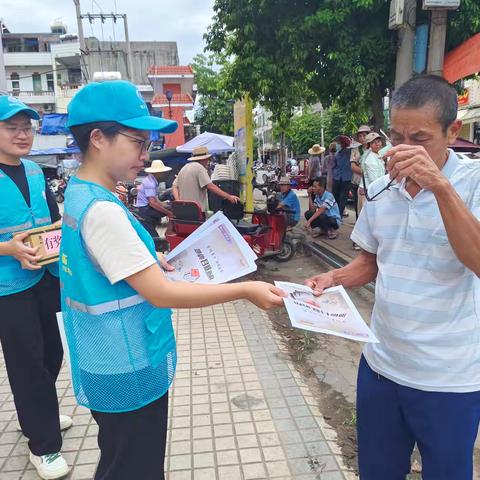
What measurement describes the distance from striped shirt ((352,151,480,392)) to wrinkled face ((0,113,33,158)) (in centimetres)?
182

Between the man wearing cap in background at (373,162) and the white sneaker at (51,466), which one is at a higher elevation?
the man wearing cap in background at (373,162)

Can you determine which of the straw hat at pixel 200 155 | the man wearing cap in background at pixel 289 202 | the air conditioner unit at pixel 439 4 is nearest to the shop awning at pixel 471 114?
the man wearing cap in background at pixel 289 202

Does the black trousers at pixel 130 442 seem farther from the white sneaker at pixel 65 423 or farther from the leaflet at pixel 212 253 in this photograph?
the white sneaker at pixel 65 423

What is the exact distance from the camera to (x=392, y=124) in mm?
1442

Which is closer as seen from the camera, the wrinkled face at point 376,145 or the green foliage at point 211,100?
the wrinkled face at point 376,145

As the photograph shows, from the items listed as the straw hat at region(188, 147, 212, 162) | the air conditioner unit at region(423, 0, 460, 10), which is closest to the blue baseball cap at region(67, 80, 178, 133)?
the air conditioner unit at region(423, 0, 460, 10)

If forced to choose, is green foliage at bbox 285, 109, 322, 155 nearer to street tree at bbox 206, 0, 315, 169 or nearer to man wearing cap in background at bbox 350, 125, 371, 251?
man wearing cap in background at bbox 350, 125, 371, 251

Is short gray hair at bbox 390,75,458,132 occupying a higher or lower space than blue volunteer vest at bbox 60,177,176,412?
higher

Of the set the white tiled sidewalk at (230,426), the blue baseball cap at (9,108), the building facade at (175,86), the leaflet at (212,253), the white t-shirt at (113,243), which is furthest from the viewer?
the building facade at (175,86)

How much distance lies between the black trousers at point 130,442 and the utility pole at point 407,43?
4.96m

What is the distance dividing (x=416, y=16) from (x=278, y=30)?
206 centimetres

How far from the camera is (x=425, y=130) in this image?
1354mm

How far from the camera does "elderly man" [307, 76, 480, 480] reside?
4.42 feet

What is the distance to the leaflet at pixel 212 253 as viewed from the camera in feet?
5.92
